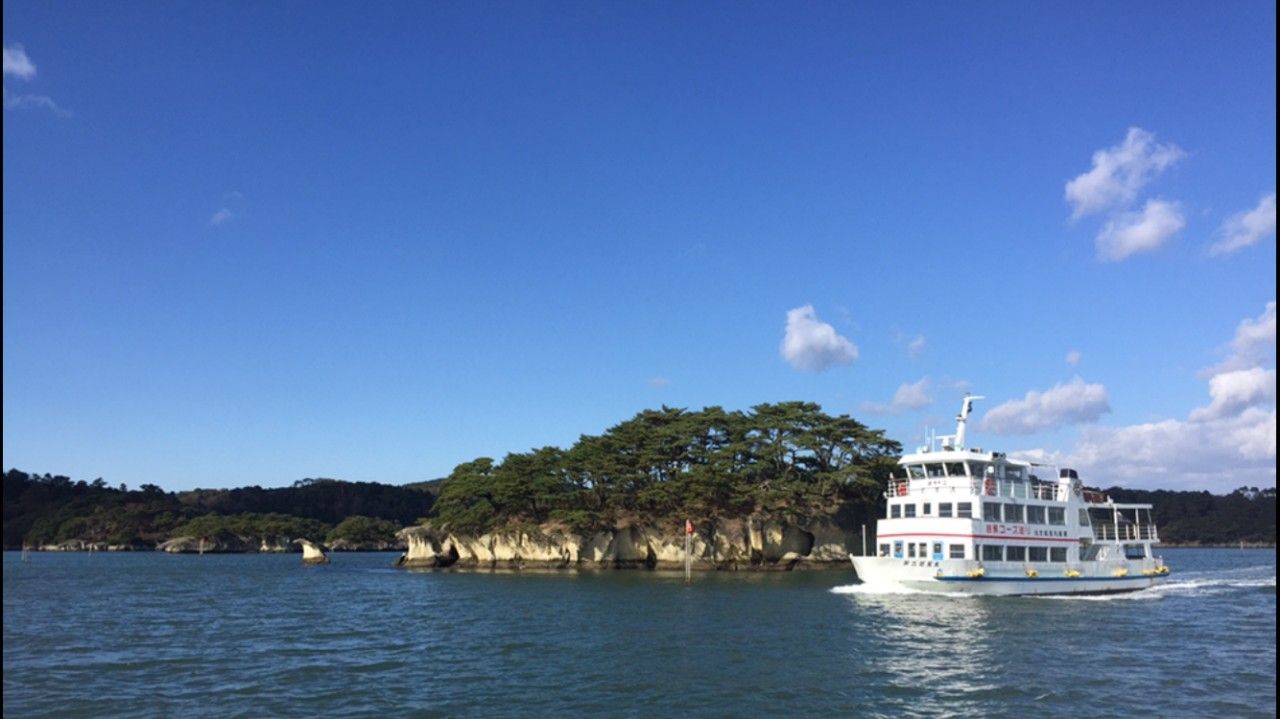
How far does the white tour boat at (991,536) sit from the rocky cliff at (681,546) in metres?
30.2

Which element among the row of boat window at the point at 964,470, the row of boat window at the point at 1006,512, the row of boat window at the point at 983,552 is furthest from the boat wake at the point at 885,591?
the row of boat window at the point at 964,470

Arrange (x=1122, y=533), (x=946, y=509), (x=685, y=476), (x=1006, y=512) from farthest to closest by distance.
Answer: (x=685, y=476) < (x=1122, y=533) < (x=1006, y=512) < (x=946, y=509)

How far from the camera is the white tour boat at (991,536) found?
50906mm

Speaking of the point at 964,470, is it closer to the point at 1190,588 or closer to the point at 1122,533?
the point at 1122,533

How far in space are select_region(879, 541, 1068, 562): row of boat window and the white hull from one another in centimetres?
88

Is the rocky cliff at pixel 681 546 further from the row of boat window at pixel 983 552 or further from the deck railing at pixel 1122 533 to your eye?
the row of boat window at pixel 983 552

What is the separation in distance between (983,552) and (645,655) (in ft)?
96.2

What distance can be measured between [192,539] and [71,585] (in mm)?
109253

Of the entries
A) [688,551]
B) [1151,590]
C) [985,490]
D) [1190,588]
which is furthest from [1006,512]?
[688,551]

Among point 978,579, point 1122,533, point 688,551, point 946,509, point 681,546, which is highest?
point 946,509

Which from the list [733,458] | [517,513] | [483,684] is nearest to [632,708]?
[483,684]

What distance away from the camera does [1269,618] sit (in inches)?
1710

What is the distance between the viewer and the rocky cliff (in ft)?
281

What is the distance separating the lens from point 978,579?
50.1 m
